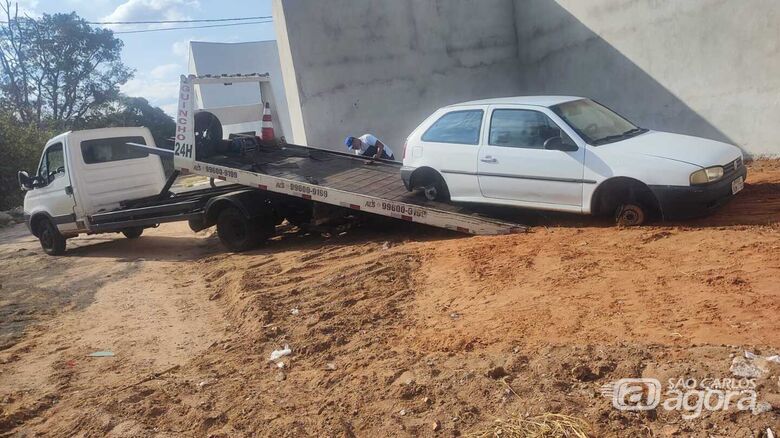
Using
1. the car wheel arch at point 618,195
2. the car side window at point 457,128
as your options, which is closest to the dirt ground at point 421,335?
the car wheel arch at point 618,195

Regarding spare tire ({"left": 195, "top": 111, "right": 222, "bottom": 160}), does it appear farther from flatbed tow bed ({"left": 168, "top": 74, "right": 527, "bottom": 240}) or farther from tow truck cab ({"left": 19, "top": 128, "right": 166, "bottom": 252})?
tow truck cab ({"left": 19, "top": 128, "right": 166, "bottom": 252})

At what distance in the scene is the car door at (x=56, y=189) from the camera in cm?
1062

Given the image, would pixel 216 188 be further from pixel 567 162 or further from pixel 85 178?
pixel 567 162

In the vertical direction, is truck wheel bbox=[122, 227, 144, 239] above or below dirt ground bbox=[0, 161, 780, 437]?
above

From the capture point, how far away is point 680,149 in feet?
20.8

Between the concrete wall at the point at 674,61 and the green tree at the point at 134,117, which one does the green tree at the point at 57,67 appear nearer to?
→ the green tree at the point at 134,117

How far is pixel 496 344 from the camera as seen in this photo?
14.0ft

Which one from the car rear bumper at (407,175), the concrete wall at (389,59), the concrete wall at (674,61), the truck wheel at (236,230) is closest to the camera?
the car rear bumper at (407,175)

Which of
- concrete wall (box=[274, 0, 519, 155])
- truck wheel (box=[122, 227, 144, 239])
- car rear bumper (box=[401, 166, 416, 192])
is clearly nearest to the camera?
car rear bumper (box=[401, 166, 416, 192])

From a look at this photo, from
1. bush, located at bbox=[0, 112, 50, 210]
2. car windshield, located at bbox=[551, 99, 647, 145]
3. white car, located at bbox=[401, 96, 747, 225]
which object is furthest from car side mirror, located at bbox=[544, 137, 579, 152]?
bush, located at bbox=[0, 112, 50, 210]

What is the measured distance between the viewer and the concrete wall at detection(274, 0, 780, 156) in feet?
33.6

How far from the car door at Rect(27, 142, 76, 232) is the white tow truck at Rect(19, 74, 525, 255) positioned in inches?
0.7

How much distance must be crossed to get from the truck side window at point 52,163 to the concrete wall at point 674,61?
10206 millimetres

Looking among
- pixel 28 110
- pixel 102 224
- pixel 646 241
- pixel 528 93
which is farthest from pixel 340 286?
pixel 28 110
